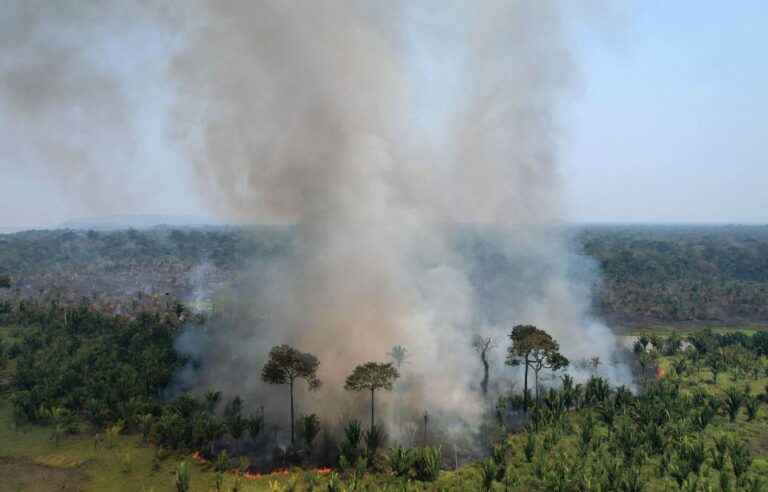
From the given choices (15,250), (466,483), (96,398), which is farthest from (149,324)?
(15,250)

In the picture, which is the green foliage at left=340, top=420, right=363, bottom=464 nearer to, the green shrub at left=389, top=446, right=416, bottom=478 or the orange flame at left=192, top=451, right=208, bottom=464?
the green shrub at left=389, top=446, right=416, bottom=478

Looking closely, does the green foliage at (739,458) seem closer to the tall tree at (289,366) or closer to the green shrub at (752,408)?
the green shrub at (752,408)

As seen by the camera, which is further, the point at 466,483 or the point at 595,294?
the point at 595,294

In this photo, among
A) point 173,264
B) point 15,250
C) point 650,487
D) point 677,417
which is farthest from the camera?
point 15,250

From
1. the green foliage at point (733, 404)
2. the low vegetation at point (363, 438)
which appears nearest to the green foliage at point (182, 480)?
the low vegetation at point (363, 438)

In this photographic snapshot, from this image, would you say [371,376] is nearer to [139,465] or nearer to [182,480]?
[182,480]

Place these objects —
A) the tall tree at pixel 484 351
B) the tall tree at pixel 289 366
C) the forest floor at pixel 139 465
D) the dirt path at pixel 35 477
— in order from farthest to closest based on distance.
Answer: the tall tree at pixel 484 351 → the tall tree at pixel 289 366 → the dirt path at pixel 35 477 → the forest floor at pixel 139 465

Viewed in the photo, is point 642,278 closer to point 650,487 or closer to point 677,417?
point 677,417
